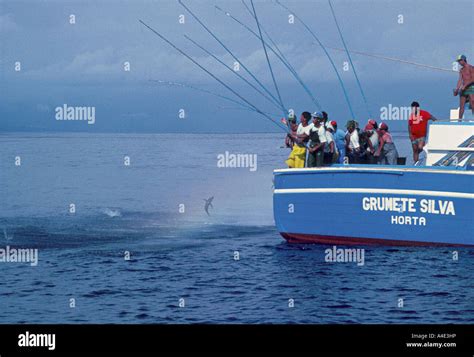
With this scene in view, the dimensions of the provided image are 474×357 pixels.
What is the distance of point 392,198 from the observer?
1123 inches

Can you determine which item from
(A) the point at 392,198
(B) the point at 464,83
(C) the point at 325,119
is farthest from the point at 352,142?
(B) the point at 464,83

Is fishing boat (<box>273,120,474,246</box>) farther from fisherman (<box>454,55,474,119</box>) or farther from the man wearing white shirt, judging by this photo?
fisherman (<box>454,55,474,119</box>)

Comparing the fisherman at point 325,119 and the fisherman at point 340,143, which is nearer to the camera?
the fisherman at point 325,119

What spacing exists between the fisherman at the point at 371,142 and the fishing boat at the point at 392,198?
112 cm

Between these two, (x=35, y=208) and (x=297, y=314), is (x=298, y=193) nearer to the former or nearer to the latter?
(x=297, y=314)

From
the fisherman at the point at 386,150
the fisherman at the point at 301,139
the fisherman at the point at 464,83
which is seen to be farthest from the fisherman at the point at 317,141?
the fisherman at the point at 464,83

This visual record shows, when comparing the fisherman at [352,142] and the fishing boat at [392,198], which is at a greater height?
the fisherman at [352,142]

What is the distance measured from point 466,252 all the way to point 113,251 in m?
8.60

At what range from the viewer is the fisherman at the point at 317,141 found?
28656 mm

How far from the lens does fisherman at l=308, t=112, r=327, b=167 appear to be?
94.0 feet

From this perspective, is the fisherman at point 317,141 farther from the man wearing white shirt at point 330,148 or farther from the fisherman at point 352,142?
the fisherman at point 352,142

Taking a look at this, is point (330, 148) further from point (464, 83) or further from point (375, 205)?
point (464, 83)

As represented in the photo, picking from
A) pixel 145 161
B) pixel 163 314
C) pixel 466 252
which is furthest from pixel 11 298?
pixel 145 161

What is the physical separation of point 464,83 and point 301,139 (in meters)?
3.92
